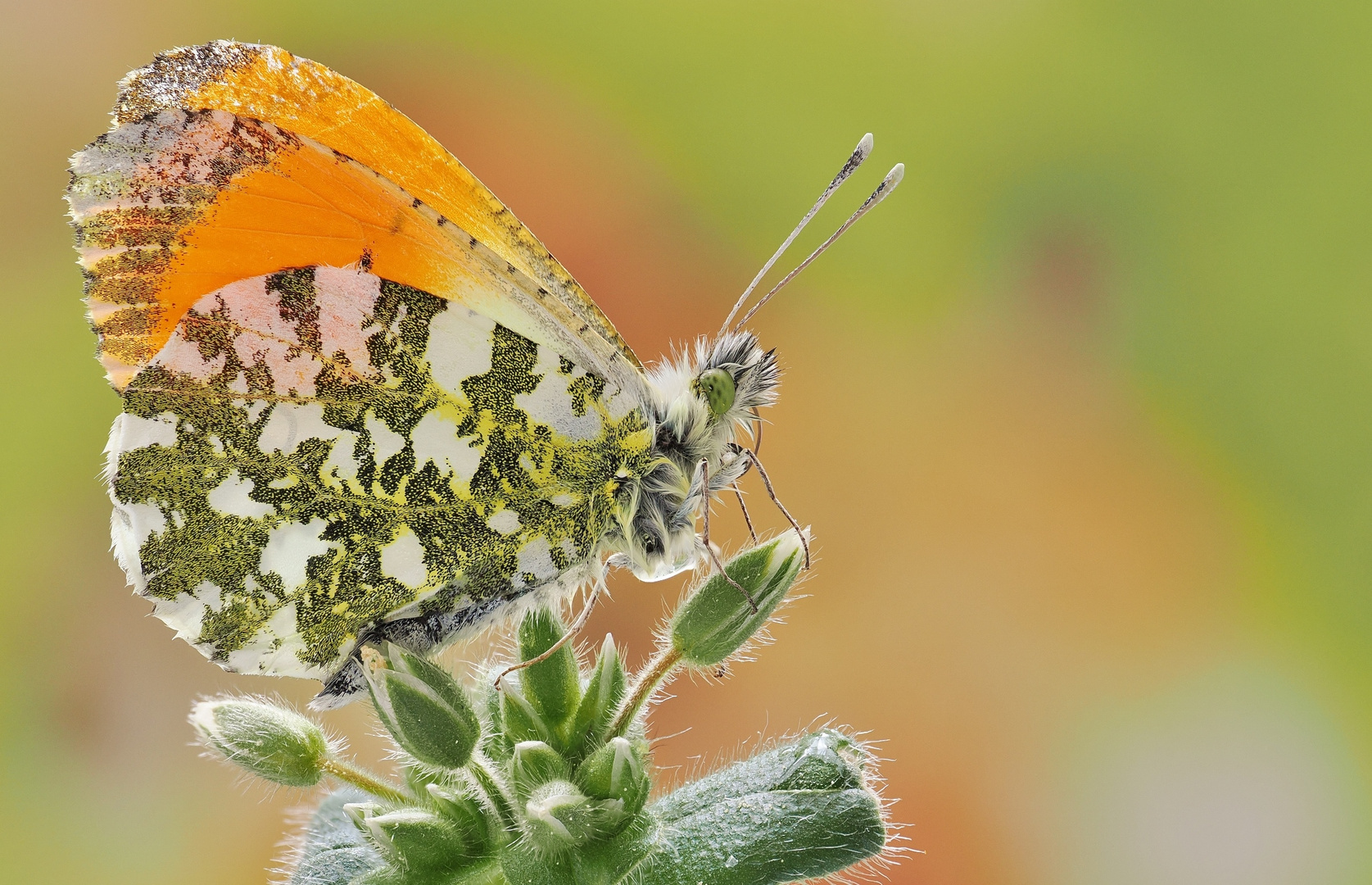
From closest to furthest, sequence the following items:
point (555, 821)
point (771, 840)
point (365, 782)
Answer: point (555, 821), point (771, 840), point (365, 782)

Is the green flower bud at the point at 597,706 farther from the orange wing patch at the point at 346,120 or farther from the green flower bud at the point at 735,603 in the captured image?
the orange wing patch at the point at 346,120

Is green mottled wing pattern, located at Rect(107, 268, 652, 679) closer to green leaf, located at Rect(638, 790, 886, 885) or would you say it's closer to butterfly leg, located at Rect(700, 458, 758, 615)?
butterfly leg, located at Rect(700, 458, 758, 615)

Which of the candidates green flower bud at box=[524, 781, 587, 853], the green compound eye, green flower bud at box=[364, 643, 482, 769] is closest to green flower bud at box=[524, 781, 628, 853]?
green flower bud at box=[524, 781, 587, 853]

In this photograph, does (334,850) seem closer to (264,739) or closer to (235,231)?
(264,739)

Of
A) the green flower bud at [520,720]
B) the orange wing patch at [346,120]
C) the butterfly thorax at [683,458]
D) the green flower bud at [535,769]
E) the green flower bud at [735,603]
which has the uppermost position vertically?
the orange wing patch at [346,120]

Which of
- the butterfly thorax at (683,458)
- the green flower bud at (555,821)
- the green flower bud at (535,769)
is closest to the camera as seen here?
the green flower bud at (555,821)

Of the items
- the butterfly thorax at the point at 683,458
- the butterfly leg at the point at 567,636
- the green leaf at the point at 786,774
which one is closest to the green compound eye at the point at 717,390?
the butterfly thorax at the point at 683,458

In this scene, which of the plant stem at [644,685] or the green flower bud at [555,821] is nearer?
the green flower bud at [555,821]

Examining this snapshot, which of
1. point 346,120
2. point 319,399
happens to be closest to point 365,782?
point 319,399
